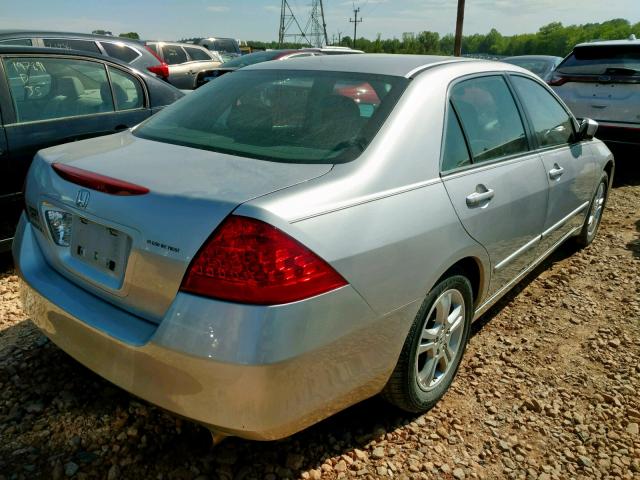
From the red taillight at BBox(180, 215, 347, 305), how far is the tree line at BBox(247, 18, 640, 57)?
77.7m

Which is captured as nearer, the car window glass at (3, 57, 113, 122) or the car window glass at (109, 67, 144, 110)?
the car window glass at (3, 57, 113, 122)

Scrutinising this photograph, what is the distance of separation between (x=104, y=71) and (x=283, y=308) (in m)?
3.37

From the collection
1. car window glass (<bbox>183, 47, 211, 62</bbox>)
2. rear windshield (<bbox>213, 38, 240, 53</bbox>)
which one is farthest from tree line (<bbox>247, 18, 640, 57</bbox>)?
car window glass (<bbox>183, 47, 211, 62</bbox>)

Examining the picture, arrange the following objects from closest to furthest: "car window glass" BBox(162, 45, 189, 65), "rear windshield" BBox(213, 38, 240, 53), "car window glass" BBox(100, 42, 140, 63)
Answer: "car window glass" BBox(100, 42, 140, 63) → "car window glass" BBox(162, 45, 189, 65) → "rear windshield" BBox(213, 38, 240, 53)

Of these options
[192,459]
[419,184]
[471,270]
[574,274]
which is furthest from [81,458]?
[574,274]

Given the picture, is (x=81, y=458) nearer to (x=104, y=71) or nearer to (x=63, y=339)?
(x=63, y=339)

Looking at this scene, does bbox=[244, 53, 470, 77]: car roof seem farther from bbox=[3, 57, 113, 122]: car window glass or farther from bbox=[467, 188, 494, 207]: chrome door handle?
bbox=[3, 57, 113, 122]: car window glass

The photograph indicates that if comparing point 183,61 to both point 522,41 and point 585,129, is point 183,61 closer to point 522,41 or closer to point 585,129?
point 585,129

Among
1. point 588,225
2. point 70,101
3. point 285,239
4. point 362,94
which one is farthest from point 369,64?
point 588,225

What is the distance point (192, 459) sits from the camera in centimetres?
204

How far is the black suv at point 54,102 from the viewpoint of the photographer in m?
3.38

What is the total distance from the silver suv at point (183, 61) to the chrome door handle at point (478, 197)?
1028 centimetres

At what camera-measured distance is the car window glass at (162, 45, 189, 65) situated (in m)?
12.3

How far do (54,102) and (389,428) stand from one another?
3.19 m
